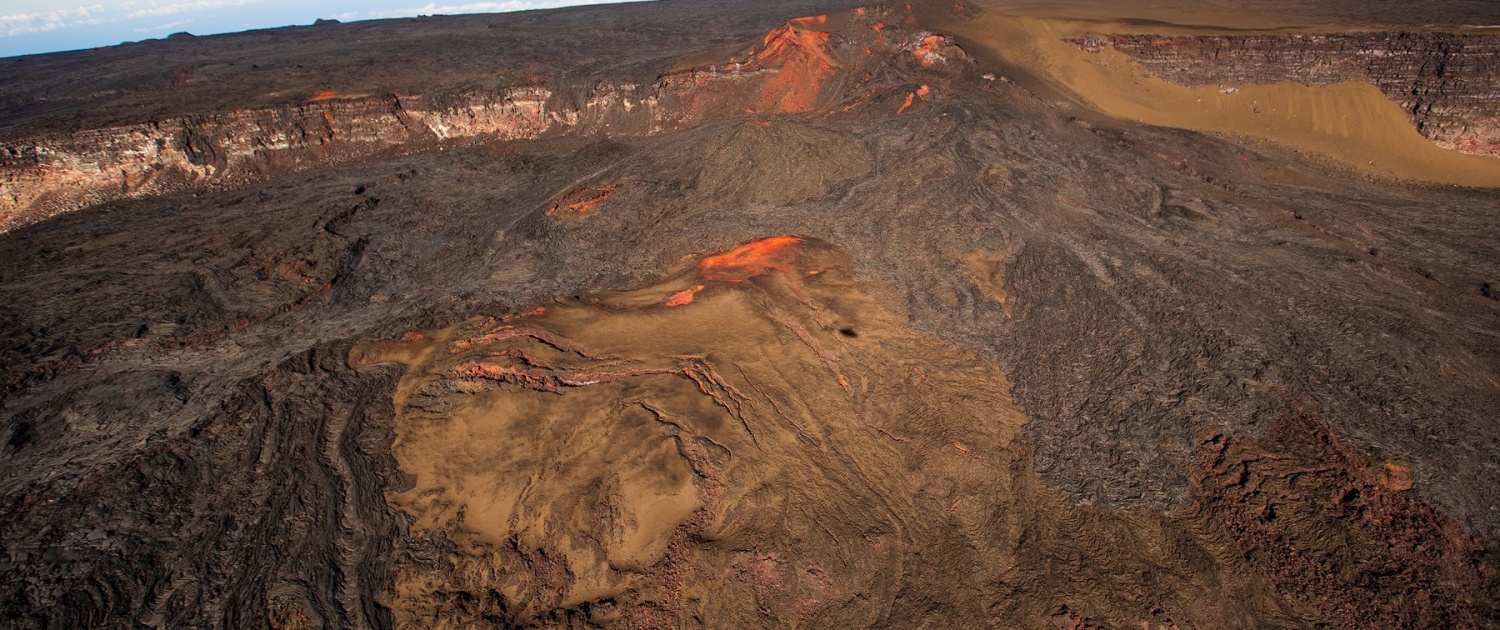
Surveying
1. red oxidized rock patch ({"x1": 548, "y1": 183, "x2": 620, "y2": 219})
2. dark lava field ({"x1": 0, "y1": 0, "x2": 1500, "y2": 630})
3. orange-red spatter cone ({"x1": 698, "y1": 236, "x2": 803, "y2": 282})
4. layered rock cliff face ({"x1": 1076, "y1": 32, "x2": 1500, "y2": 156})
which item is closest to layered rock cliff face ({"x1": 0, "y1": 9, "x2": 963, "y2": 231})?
dark lava field ({"x1": 0, "y1": 0, "x2": 1500, "y2": 630})

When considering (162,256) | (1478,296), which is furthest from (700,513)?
(162,256)

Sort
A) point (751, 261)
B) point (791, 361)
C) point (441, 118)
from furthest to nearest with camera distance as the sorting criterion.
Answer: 1. point (441, 118)
2. point (751, 261)
3. point (791, 361)

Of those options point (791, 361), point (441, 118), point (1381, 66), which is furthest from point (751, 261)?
point (1381, 66)

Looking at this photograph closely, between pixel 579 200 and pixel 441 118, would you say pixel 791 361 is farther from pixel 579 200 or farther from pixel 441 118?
pixel 441 118

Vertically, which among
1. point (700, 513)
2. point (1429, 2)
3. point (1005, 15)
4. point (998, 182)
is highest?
point (1005, 15)

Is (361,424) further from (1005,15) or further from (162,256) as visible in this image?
(1005,15)

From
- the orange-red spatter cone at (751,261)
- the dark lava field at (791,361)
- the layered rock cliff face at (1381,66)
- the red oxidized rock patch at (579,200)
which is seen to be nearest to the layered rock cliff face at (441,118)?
the dark lava field at (791,361)

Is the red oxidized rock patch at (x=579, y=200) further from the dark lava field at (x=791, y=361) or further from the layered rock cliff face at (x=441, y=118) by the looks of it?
the layered rock cliff face at (x=441, y=118)
